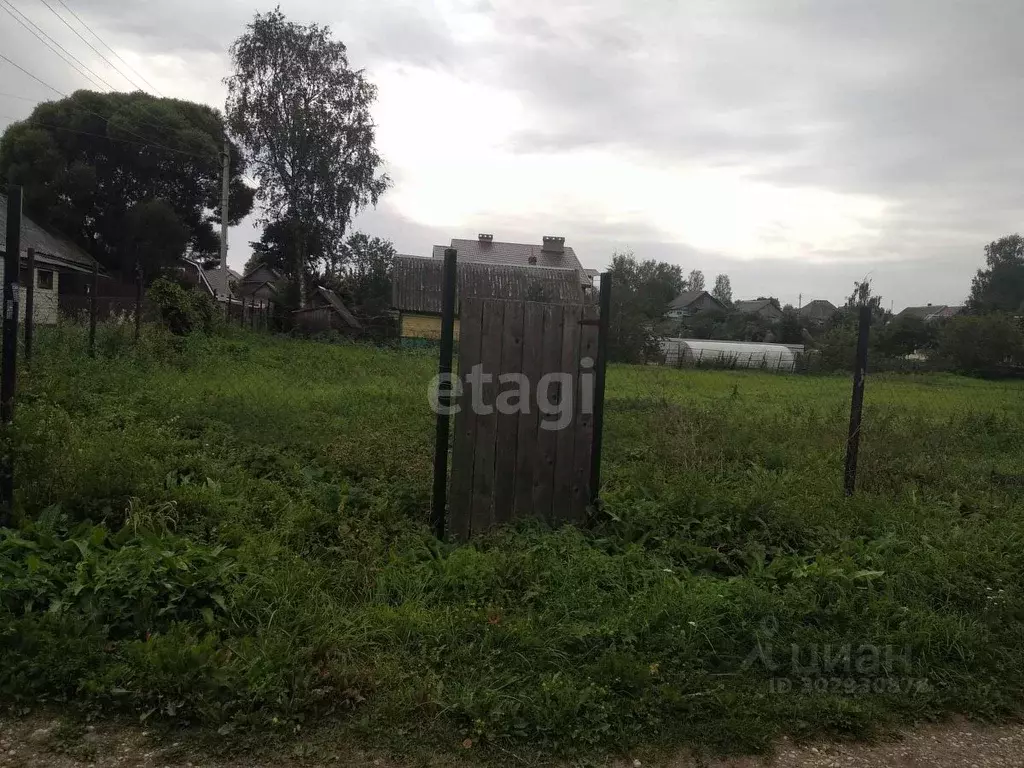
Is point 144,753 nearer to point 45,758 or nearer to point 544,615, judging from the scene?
point 45,758

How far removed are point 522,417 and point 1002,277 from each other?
6877 cm

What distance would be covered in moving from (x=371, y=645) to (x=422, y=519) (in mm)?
1684

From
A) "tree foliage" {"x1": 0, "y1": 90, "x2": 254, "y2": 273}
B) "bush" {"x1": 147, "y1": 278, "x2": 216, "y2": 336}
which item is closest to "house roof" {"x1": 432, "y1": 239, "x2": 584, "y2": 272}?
"tree foliage" {"x1": 0, "y1": 90, "x2": 254, "y2": 273}

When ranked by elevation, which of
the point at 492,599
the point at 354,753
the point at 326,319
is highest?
the point at 326,319

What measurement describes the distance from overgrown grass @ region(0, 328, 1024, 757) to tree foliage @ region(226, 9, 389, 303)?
28443mm

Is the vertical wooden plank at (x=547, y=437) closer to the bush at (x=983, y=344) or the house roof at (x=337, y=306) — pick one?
the house roof at (x=337, y=306)

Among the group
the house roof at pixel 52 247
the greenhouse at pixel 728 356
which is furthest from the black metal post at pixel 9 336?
the greenhouse at pixel 728 356

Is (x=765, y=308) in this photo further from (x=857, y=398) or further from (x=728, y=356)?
(x=857, y=398)

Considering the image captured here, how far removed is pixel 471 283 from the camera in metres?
35.2

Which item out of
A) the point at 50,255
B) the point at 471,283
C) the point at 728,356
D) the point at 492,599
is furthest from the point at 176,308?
the point at 728,356

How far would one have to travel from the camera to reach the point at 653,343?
34125mm

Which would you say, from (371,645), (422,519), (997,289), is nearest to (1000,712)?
(371,645)

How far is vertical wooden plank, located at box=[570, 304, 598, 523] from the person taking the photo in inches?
193

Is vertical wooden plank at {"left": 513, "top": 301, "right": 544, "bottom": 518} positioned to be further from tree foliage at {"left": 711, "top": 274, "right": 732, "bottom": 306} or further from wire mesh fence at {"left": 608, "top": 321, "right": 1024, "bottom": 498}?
tree foliage at {"left": 711, "top": 274, "right": 732, "bottom": 306}
